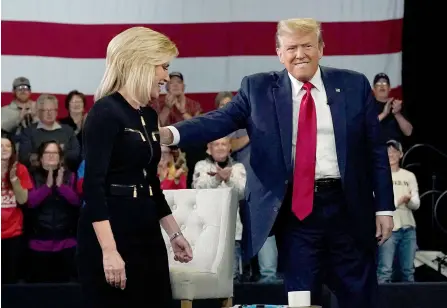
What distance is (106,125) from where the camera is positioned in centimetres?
345

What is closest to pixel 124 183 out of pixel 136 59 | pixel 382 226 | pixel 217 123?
pixel 136 59

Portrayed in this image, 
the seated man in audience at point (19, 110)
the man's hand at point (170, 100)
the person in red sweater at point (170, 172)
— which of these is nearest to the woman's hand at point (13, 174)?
the seated man in audience at point (19, 110)

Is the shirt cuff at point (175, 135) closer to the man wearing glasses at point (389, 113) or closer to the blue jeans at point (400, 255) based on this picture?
the blue jeans at point (400, 255)

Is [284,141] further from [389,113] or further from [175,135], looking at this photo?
[389,113]

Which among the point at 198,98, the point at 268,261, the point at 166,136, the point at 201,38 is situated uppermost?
the point at 201,38

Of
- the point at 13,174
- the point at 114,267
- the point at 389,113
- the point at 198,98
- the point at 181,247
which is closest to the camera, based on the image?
the point at 114,267

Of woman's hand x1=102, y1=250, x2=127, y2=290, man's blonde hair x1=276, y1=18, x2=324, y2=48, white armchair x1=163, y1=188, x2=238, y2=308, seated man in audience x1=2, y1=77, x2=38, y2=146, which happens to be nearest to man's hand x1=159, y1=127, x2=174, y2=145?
man's blonde hair x1=276, y1=18, x2=324, y2=48

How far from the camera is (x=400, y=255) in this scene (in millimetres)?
7234

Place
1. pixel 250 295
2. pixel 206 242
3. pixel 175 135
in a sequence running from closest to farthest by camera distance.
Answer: pixel 175 135
pixel 206 242
pixel 250 295

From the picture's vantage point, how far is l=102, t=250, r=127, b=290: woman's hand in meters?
3.42

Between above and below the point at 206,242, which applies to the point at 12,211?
above

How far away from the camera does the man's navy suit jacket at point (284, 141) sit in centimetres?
406

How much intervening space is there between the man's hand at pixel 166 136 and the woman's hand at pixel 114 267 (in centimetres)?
71

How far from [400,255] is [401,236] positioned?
4.9 inches
